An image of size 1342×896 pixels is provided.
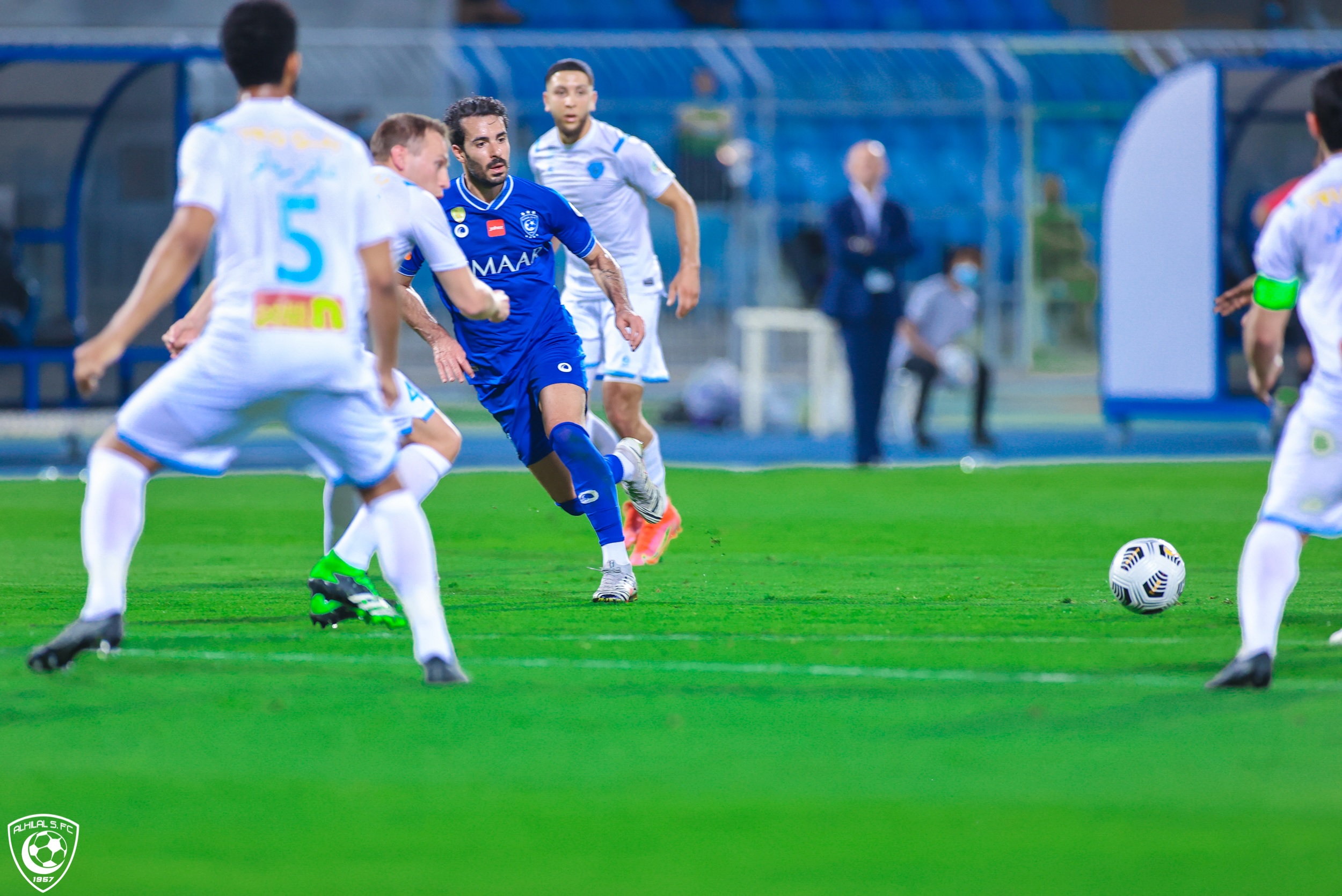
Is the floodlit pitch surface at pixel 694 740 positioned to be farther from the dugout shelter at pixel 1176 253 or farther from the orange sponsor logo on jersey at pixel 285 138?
the dugout shelter at pixel 1176 253

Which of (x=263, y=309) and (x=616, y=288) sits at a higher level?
(x=616, y=288)

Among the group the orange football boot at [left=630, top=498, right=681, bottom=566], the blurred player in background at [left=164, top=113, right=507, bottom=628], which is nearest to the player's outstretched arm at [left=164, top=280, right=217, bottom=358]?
the blurred player in background at [left=164, top=113, right=507, bottom=628]

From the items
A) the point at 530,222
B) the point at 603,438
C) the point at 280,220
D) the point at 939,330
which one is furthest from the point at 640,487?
the point at 939,330

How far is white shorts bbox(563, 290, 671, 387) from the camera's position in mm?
8844

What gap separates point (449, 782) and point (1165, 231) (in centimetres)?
1404

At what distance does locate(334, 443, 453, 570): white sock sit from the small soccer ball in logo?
2863mm

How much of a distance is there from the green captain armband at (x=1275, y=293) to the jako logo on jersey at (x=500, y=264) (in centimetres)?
307

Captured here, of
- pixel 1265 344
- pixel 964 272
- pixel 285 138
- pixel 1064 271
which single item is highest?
pixel 1064 271

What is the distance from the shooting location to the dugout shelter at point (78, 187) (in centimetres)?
1605

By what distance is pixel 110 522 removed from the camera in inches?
198

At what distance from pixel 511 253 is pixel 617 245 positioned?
1.88 metres

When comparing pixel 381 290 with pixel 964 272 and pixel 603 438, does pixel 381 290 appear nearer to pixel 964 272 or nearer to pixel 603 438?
pixel 603 438

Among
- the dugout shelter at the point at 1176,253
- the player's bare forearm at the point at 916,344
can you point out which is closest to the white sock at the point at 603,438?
the player's bare forearm at the point at 916,344

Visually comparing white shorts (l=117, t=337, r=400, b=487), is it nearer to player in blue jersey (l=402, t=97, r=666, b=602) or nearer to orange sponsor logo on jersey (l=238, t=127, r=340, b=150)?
orange sponsor logo on jersey (l=238, t=127, r=340, b=150)
